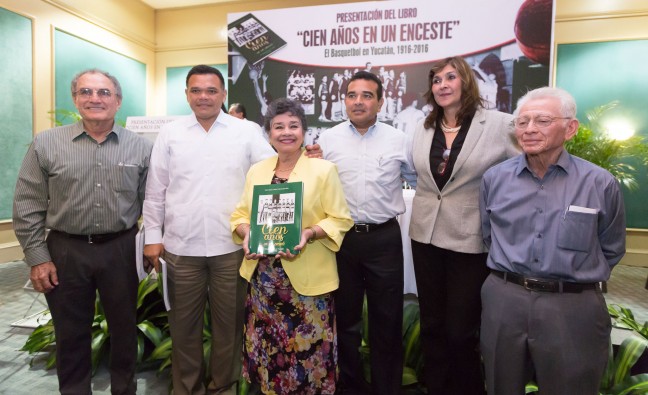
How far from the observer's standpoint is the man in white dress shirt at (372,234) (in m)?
2.10

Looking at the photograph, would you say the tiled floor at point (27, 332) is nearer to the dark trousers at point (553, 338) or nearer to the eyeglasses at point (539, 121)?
the dark trousers at point (553, 338)

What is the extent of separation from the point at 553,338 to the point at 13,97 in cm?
701

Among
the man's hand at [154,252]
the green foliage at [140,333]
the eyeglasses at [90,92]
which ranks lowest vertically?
the green foliage at [140,333]

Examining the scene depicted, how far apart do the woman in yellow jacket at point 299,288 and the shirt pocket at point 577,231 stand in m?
0.85

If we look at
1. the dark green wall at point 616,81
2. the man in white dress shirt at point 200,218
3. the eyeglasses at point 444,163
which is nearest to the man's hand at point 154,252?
the man in white dress shirt at point 200,218

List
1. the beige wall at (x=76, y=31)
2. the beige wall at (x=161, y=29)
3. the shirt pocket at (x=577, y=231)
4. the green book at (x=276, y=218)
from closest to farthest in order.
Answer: the shirt pocket at (x=577, y=231)
the green book at (x=276, y=218)
the beige wall at (x=76, y=31)
the beige wall at (x=161, y=29)

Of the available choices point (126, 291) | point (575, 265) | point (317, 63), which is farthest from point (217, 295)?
point (317, 63)

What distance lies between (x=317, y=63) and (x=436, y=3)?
1626 mm

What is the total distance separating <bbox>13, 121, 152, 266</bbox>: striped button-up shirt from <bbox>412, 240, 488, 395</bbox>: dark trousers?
1.51 meters

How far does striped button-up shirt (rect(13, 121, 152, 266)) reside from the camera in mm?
2012

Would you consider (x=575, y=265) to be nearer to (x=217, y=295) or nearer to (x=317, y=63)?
(x=217, y=295)

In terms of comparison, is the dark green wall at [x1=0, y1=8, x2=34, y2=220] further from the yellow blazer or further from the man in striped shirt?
the yellow blazer

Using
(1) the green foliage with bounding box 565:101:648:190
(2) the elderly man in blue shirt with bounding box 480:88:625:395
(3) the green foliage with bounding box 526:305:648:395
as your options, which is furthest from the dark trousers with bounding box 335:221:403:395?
(1) the green foliage with bounding box 565:101:648:190

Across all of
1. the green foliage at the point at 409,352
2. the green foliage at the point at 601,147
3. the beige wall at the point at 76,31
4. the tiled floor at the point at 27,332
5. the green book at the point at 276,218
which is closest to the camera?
the green book at the point at 276,218
